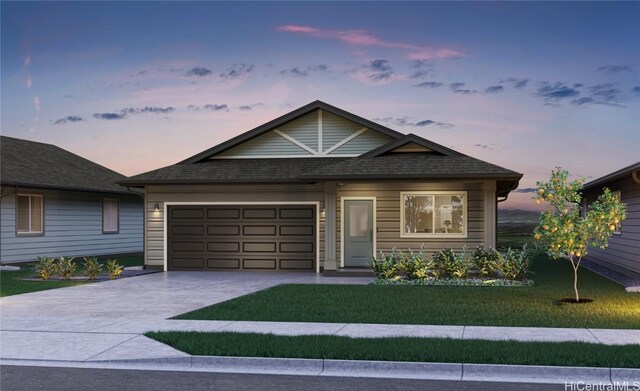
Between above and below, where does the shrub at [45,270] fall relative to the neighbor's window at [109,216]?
below

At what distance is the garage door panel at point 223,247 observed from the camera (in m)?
23.1

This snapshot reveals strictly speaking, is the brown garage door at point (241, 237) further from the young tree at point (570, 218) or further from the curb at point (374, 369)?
the curb at point (374, 369)

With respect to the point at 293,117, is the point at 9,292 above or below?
below

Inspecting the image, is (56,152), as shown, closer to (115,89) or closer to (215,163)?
(115,89)

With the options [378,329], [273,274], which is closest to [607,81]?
[273,274]

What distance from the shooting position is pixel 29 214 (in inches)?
1035

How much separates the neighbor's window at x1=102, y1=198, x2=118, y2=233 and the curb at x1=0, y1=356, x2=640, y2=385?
2254 centimetres

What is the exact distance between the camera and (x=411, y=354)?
893 cm

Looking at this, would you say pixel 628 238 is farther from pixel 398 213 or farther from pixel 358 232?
pixel 358 232

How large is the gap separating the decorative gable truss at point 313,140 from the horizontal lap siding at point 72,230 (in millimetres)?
7324

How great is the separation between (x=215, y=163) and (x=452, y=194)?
8.22 m

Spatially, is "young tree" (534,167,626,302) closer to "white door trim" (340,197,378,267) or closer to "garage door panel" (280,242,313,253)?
"white door trim" (340,197,378,267)

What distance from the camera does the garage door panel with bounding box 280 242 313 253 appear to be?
22.6 metres

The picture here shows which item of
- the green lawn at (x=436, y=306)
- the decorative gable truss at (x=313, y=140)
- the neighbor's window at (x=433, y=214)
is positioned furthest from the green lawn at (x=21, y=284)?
the neighbor's window at (x=433, y=214)
